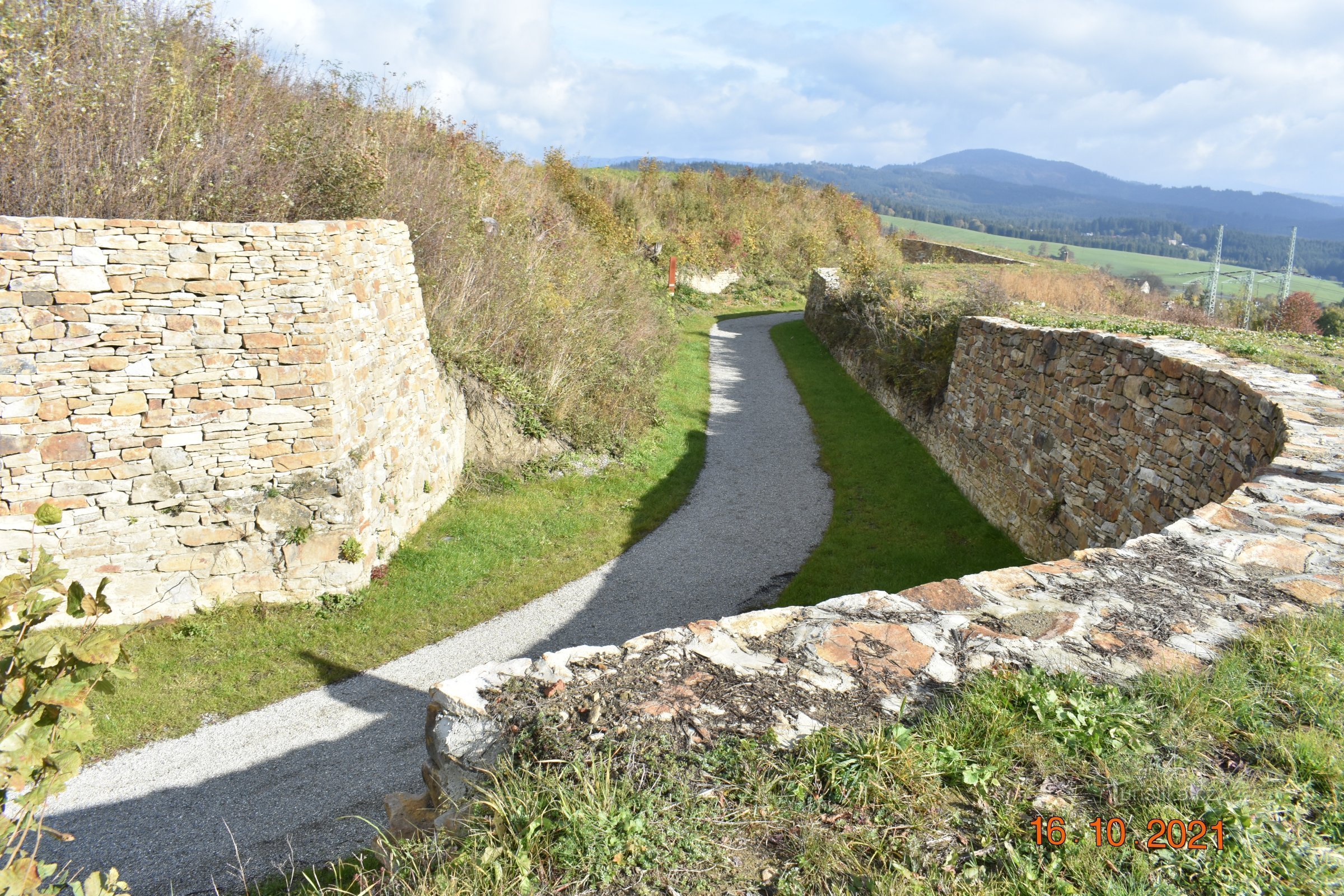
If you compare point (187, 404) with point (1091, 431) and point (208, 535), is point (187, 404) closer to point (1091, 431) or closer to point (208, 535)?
point (208, 535)

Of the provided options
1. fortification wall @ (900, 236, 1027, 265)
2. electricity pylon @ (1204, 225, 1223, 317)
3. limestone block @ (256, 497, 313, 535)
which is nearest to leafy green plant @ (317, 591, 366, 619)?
limestone block @ (256, 497, 313, 535)

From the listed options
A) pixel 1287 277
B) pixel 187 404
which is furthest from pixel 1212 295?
pixel 187 404

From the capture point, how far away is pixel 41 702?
214cm

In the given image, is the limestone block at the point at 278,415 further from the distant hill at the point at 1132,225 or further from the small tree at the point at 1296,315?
the distant hill at the point at 1132,225

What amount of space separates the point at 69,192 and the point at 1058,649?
371 inches

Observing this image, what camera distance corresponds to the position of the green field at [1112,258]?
Answer: 50.9m

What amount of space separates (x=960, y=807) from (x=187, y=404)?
751cm

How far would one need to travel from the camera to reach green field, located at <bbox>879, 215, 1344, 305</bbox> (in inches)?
2005

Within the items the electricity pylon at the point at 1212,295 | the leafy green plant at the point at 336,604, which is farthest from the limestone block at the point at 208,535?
the electricity pylon at the point at 1212,295

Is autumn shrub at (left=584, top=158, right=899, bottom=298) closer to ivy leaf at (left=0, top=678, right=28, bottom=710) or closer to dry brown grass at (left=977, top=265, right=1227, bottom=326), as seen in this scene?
dry brown grass at (left=977, top=265, right=1227, bottom=326)

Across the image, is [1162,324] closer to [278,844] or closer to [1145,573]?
[1145,573]

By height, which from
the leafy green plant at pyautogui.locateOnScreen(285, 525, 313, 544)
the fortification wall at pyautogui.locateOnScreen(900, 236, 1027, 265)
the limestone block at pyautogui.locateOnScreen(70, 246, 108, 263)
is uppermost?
the fortification wall at pyautogui.locateOnScreen(900, 236, 1027, 265)

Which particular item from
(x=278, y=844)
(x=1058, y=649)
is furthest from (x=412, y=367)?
(x=1058, y=649)

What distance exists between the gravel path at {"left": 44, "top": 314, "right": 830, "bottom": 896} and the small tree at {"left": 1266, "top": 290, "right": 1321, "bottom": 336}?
14423 millimetres
